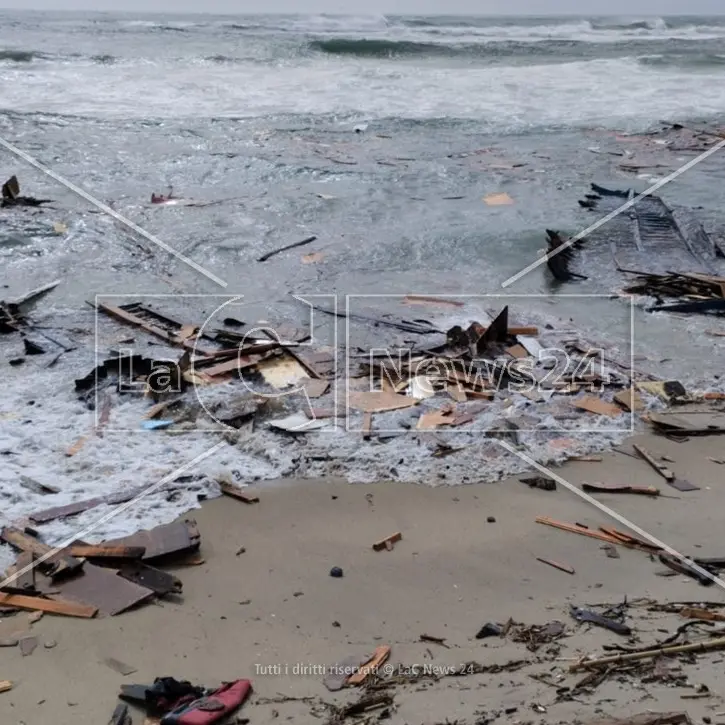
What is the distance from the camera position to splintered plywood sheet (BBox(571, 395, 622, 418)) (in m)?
6.75

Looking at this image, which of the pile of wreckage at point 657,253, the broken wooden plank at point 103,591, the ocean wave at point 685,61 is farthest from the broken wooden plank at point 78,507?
the ocean wave at point 685,61

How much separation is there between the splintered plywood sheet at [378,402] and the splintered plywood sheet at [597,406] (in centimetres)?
148

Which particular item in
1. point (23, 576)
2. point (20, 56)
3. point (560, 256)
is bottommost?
point (23, 576)

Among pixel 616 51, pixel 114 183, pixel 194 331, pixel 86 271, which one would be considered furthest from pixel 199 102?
pixel 616 51

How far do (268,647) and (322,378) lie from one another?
3479mm

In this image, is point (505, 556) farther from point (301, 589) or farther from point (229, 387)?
point (229, 387)

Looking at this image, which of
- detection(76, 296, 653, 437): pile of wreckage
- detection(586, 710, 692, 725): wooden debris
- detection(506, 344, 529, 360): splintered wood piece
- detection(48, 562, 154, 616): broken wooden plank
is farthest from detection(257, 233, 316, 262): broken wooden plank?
detection(586, 710, 692, 725): wooden debris

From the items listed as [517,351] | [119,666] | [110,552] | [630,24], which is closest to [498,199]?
[517,351]

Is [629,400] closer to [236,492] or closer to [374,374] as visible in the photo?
[374,374]

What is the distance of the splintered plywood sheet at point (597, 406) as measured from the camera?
675 centimetres

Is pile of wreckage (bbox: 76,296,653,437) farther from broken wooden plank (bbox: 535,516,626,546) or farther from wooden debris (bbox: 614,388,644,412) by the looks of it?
broken wooden plank (bbox: 535,516,626,546)

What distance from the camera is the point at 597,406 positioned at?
684 centimetres

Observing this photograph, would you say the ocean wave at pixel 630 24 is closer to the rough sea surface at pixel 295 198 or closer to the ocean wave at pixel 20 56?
the rough sea surface at pixel 295 198

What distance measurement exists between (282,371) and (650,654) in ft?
14.4
